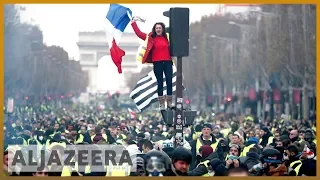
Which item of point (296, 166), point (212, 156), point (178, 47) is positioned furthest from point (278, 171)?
point (212, 156)

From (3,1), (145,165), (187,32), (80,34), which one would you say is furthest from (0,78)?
(80,34)

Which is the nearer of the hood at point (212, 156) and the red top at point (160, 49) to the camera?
the red top at point (160, 49)

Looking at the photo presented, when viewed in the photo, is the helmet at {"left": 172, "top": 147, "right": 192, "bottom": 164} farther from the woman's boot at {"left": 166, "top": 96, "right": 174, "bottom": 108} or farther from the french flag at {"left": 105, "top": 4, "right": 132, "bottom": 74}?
the french flag at {"left": 105, "top": 4, "right": 132, "bottom": 74}

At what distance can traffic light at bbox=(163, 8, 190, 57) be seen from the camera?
32.0 feet

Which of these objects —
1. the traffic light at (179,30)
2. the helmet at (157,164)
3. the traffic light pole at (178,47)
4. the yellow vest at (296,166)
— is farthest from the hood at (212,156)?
the helmet at (157,164)

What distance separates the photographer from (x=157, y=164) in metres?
8.33

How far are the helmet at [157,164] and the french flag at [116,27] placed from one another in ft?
6.55

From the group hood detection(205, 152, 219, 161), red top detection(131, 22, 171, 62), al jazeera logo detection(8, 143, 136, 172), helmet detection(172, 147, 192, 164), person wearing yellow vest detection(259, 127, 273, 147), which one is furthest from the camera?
person wearing yellow vest detection(259, 127, 273, 147)

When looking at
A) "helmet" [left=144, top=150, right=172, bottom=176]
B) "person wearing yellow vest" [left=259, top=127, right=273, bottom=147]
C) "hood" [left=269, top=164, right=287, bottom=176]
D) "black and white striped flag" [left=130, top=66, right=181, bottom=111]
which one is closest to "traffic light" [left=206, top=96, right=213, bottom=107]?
"person wearing yellow vest" [left=259, top=127, right=273, bottom=147]

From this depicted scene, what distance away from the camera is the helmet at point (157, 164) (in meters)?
8.34

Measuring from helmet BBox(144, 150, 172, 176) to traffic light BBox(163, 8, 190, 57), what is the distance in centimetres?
147

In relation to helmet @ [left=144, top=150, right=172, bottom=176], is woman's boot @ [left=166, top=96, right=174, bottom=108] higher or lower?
higher

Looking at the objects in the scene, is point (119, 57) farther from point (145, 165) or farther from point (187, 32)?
point (145, 165)

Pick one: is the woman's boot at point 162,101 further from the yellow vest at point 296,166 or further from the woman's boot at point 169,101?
the yellow vest at point 296,166
